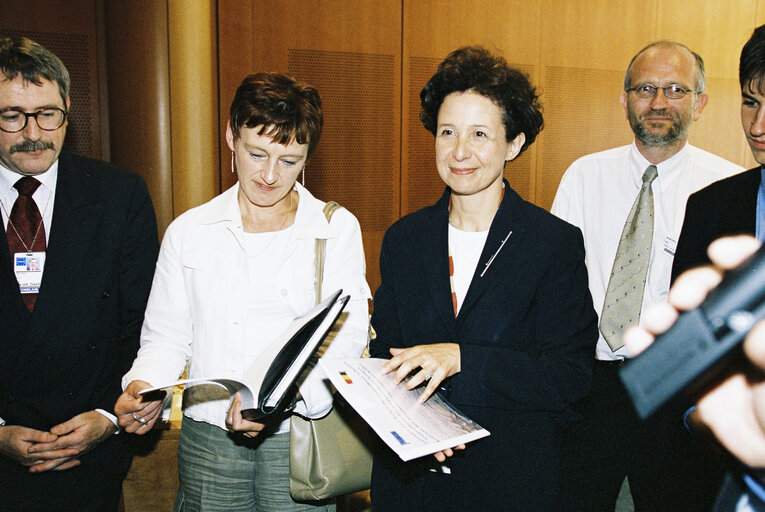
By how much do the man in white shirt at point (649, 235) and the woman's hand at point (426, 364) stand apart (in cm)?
94

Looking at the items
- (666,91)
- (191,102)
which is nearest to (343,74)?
(191,102)

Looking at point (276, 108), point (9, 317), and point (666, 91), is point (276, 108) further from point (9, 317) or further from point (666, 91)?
point (666, 91)

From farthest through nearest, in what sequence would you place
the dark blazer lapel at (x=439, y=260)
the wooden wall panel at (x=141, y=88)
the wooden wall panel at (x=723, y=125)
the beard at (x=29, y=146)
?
the wooden wall panel at (x=723, y=125)
the wooden wall panel at (x=141, y=88)
the beard at (x=29, y=146)
the dark blazer lapel at (x=439, y=260)

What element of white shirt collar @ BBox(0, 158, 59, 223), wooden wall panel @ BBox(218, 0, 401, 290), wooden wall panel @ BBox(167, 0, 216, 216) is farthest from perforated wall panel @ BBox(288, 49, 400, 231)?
white shirt collar @ BBox(0, 158, 59, 223)

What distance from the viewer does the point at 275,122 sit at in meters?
1.63

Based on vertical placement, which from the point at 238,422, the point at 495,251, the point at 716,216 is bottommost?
the point at 238,422

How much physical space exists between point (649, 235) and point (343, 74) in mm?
3722

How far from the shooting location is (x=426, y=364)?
135cm

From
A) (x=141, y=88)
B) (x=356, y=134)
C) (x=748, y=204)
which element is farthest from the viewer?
(x=356, y=134)

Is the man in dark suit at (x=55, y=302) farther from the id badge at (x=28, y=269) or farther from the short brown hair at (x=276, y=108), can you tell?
the short brown hair at (x=276, y=108)

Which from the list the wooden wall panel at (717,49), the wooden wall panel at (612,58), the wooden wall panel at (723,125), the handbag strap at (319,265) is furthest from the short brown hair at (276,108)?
the wooden wall panel at (723,125)

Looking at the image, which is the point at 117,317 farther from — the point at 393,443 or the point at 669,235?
the point at 669,235

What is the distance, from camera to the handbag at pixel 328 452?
5.17 feet

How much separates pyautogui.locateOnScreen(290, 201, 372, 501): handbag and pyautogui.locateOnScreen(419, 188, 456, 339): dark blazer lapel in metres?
0.34
